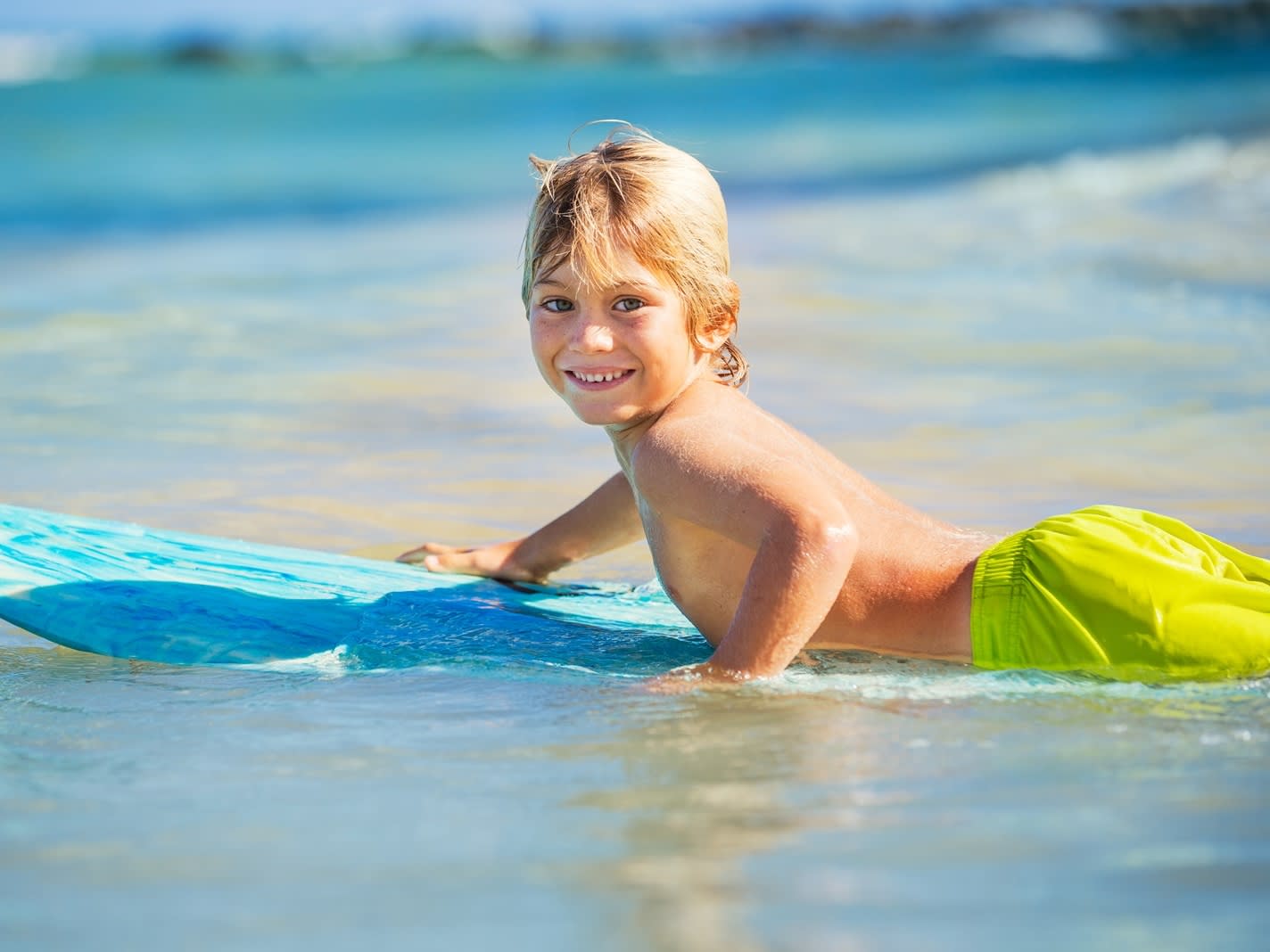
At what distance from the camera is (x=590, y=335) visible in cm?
281

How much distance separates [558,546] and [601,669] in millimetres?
613

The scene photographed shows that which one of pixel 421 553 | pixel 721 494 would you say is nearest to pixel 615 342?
Answer: pixel 721 494

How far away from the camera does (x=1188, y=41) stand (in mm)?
41938

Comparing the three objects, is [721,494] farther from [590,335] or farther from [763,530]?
[590,335]

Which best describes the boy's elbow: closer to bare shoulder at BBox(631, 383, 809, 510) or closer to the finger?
bare shoulder at BBox(631, 383, 809, 510)

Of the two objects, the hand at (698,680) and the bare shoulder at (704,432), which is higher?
the bare shoulder at (704,432)

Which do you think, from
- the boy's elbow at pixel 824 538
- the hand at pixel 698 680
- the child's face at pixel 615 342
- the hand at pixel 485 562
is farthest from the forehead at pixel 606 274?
the hand at pixel 485 562

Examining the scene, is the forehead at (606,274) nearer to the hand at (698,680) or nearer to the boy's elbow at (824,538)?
the boy's elbow at (824,538)

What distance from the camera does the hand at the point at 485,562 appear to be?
355 centimetres

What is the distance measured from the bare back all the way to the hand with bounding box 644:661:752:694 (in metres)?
0.19

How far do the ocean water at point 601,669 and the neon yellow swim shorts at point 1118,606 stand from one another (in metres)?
0.05

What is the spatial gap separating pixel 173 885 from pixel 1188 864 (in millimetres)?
1251

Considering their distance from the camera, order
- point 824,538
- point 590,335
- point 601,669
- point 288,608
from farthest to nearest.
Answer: point 288,608 → point 601,669 → point 590,335 → point 824,538

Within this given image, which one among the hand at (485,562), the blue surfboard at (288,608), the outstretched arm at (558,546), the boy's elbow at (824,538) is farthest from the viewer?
the hand at (485,562)
